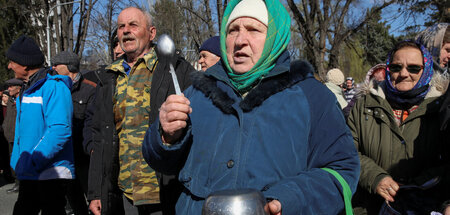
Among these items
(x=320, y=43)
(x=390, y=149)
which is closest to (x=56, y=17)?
(x=320, y=43)

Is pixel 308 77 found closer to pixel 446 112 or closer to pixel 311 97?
pixel 311 97

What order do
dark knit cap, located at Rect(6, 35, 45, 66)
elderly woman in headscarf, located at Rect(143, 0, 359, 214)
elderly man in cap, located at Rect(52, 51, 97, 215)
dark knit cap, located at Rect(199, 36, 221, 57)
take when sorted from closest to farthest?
elderly woman in headscarf, located at Rect(143, 0, 359, 214) < dark knit cap, located at Rect(6, 35, 45, 66) < elderly man in cap, located at Rect(52, 51, 97, 215) < dark knit cap, located at Rect(199, 36, 221, 57)

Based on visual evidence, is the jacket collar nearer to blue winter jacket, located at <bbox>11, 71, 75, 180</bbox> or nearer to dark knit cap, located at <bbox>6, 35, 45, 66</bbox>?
blue winter jacket, located at <bbox>11, 71, 75, 180</bbox>

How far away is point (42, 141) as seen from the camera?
3.31m

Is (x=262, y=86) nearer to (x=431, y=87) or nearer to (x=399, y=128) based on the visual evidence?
(x=399, y=128)

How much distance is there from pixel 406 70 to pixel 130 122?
7.05 ft

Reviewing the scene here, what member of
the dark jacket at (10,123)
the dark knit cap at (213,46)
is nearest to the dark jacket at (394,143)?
the dark knit cap at (213,46)

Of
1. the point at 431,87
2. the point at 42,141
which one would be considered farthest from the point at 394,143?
the point at 42,141

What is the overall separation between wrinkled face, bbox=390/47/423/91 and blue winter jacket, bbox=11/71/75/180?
2967 millimetres

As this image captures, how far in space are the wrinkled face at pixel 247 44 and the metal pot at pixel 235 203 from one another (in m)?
0.69

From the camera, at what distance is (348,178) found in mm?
1553

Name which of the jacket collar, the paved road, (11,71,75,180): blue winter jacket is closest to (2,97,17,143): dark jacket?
the paved road

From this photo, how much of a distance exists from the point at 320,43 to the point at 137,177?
10627 millimetres

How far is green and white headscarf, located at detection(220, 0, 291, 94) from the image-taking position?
5.57ft
